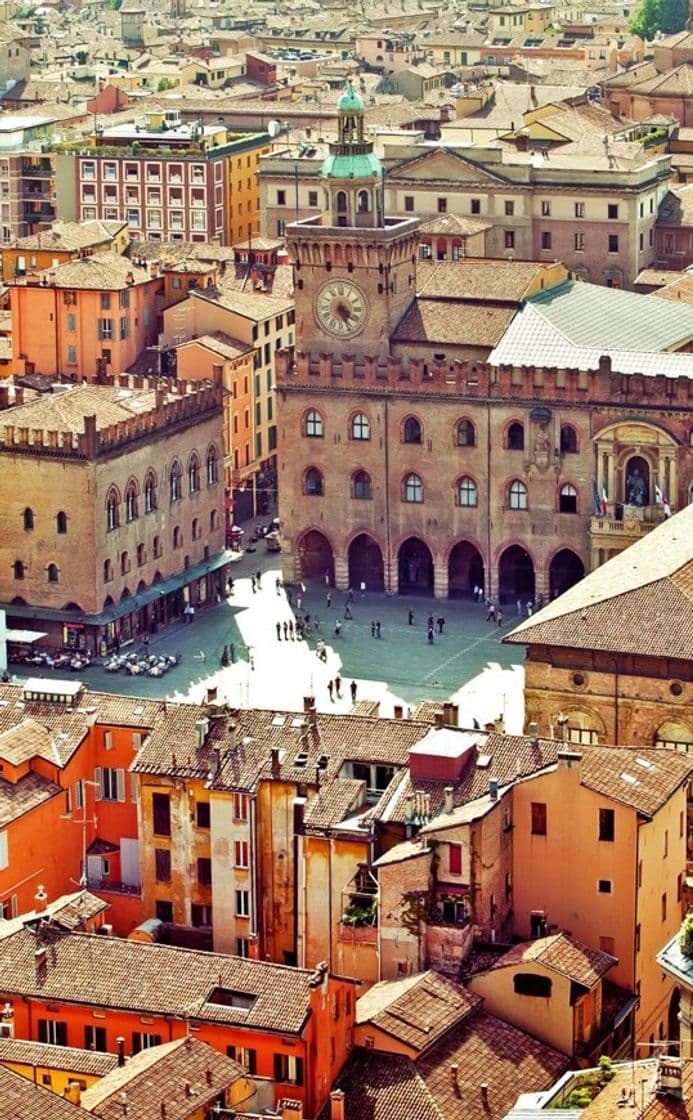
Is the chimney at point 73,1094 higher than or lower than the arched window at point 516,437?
lower

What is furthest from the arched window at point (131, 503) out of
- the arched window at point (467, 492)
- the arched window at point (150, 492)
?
the arched window at point (467, 492)

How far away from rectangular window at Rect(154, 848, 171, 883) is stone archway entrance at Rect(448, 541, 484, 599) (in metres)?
41.9

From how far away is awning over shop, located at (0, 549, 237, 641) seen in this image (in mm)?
121438

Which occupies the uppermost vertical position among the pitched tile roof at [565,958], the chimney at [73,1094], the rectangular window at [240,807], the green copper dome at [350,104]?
the green copper dome at [350,104]

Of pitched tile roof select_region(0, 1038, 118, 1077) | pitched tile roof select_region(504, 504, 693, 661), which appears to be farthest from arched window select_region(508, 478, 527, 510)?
pitched tile roof select_region(0, 1038, 118, 1077)

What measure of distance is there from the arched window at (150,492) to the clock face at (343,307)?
11.2 meters

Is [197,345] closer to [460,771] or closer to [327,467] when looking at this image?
[327,467]

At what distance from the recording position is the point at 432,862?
83.2m

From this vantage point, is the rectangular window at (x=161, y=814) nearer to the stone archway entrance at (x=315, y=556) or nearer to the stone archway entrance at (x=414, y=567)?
the stone archway entrance at (x=414, y=567)

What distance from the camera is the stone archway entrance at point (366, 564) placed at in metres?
132

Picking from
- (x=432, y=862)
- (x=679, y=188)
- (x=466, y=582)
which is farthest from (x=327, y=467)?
(x=432, y=862)

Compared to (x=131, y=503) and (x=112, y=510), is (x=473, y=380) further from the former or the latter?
(x=112, y=510)

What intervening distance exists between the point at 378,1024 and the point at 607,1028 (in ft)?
21.5

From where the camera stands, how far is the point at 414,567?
431 ft
